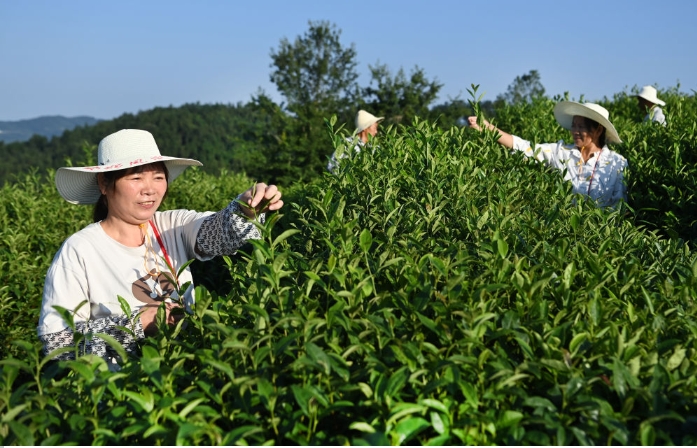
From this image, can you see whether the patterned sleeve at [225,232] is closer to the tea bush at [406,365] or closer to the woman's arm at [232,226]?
the woman's arm at [232,226]

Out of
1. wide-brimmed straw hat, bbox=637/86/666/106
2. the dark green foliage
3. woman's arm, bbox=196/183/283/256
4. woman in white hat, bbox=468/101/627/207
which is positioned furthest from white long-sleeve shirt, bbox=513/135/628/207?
the dark green foliage

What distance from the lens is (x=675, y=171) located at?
5.28 m

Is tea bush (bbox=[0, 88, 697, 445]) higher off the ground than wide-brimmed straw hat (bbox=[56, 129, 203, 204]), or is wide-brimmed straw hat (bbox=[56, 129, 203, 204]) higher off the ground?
wide-brimmed straw hat (bbox=[56, 129, 203, 204])

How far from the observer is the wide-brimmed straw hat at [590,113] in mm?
6449

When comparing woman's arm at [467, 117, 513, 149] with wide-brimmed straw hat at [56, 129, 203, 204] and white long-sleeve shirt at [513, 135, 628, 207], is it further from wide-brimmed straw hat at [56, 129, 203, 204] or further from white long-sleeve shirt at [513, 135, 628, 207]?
wide-brimmed straw hat at [56, 129, 203, 204]

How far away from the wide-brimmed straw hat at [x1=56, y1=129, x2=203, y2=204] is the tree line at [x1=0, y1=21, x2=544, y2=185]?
132 cm

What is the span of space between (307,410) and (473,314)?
570mm

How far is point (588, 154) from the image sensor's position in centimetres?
662

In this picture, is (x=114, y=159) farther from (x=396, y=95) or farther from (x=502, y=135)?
(x=396, y=95)

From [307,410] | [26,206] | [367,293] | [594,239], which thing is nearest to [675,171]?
[594,239]

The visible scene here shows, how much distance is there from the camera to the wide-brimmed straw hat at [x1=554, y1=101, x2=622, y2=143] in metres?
6.45

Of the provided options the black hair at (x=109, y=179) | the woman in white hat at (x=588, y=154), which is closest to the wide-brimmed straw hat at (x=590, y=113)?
the woman in white hat at (x=588, y=154)

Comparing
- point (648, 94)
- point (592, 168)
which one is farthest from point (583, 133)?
point (648, 94)

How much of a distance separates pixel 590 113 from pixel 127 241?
15.3 feet
